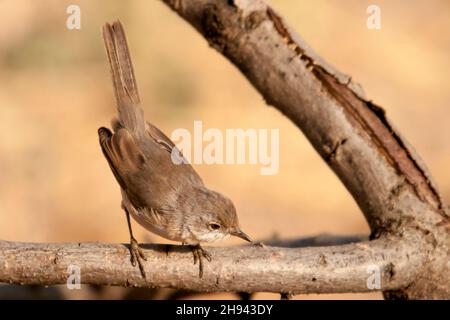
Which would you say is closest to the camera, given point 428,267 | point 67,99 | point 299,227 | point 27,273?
point 27,273

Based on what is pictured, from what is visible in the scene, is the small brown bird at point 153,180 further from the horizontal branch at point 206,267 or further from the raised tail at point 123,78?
the horizontal branch at point 206,267

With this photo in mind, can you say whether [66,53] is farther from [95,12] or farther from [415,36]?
[415,36]

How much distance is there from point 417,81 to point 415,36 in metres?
0.77

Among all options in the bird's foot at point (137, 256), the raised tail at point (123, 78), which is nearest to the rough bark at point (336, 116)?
the raised tail at point (123, 78)

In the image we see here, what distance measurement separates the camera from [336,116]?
4.19 m

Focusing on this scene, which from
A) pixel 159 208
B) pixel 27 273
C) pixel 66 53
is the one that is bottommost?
pixel 27 273

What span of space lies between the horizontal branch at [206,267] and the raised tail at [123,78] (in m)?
0.91

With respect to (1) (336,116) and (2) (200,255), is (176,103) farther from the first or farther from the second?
(2) (200,255)

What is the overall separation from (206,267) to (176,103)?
15.8 ft

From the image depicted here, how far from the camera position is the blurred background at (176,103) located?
7.29 metres

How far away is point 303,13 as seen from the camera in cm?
931

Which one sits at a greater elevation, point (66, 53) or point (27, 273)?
point (66, 53)

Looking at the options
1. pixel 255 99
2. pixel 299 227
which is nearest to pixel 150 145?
pixel 299 227

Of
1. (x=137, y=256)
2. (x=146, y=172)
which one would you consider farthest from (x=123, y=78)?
(x=137, y=256)
